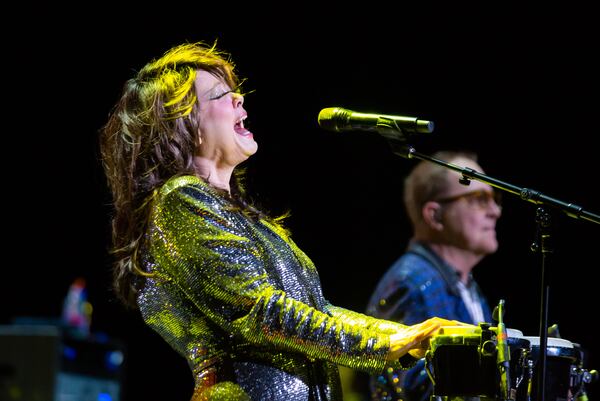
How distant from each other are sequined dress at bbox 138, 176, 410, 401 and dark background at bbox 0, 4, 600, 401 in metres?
3.28

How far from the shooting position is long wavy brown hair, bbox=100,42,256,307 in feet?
8.22

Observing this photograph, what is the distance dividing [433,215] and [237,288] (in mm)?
2762


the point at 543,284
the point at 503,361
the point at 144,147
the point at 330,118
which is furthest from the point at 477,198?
the point at 503,361

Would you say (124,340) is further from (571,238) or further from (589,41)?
(589,41)

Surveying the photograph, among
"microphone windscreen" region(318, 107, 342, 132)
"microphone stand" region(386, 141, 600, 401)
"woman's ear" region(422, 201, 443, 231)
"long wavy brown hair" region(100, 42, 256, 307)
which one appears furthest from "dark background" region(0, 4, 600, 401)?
"microphone stand" region(386, 141, 600, 401)

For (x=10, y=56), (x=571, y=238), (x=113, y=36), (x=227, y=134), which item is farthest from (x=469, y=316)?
(x=10, y=56)

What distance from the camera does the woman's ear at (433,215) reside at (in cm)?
479

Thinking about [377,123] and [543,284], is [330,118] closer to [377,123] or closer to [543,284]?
[377,123]

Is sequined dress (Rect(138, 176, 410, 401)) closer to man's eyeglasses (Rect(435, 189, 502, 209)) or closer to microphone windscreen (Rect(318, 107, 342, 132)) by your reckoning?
microphone windscreen (Rect(318, 107, 342, 132))

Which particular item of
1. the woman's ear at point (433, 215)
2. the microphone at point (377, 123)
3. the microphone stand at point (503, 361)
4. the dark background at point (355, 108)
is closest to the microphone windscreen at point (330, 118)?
the microphone at point (377, 123)

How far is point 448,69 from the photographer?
19.8 feet

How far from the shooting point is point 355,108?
6.20 metres

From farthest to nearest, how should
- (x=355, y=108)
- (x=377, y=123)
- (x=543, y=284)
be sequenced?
(x=355, y=108) → (x=377, y=123) → (x=543, y=284)

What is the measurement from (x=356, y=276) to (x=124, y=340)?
71.2 inches
